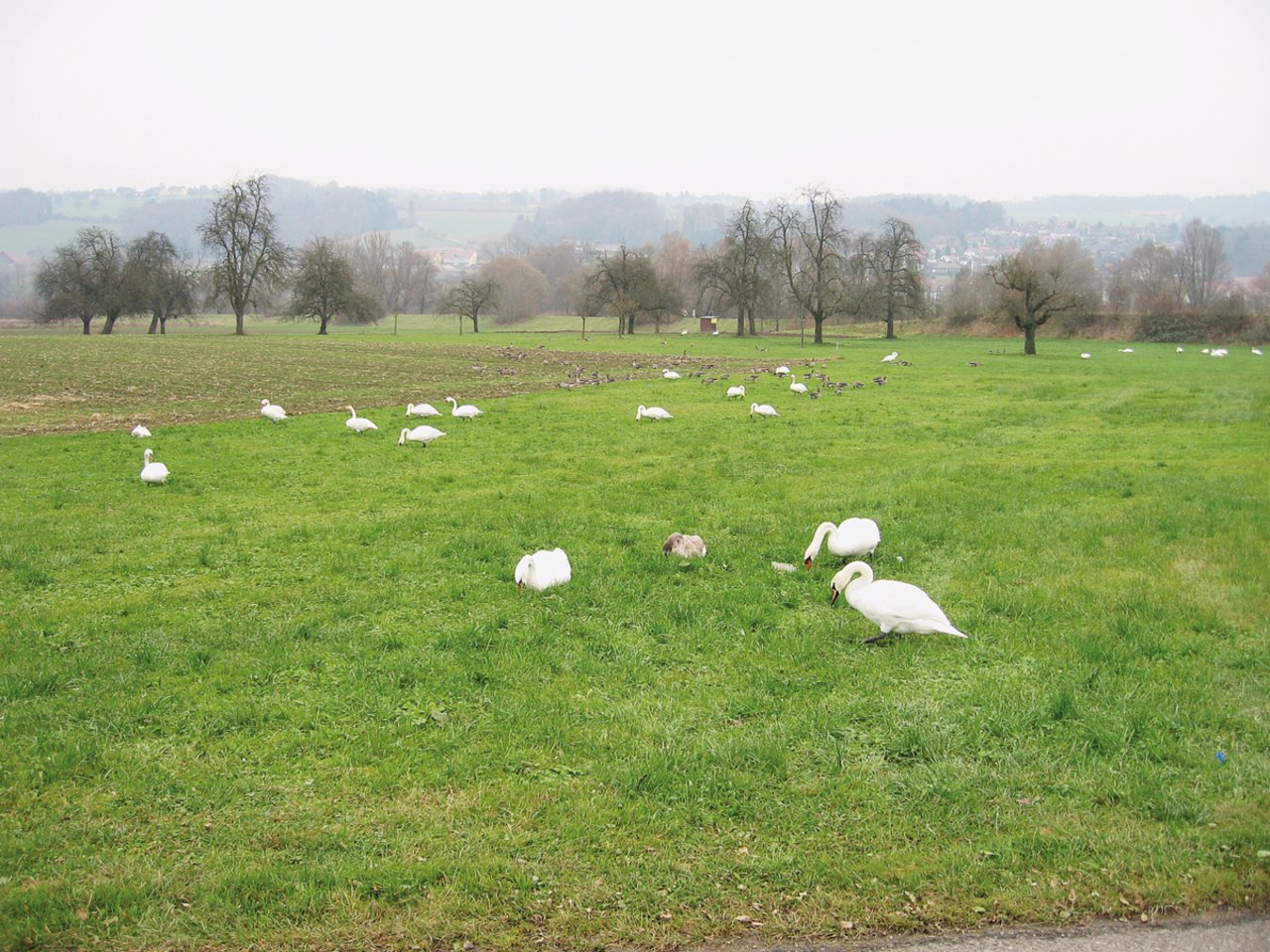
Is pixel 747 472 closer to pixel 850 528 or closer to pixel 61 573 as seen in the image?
pixel 850 528

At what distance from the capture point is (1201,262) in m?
101

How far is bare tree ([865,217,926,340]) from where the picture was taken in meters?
68.4

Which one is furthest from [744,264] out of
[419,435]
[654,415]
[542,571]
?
[542,571]

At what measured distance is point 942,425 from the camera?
21.4 meters

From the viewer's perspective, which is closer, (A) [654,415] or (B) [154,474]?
(B) [154,474]

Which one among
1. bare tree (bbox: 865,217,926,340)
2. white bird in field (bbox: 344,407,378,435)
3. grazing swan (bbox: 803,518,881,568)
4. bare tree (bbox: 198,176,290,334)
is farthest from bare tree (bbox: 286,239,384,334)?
grazing swan (bbox: 803,518,881,568)

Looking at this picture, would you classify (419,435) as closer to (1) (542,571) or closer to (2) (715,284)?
(1) (542,571)

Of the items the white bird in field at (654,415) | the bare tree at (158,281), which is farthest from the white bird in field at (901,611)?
the bare tree at (158,281)

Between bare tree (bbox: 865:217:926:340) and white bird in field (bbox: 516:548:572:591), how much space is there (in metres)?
64.6

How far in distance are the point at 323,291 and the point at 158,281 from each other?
606 inches

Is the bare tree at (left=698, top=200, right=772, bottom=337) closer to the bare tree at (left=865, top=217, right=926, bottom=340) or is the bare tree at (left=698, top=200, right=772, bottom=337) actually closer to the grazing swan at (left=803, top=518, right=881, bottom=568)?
the bare tree at (left=865, top=217, right=926, bottom=340)

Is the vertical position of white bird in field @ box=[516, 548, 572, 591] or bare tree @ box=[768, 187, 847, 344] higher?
bare tree @ box=[768, 187, 847, 344]

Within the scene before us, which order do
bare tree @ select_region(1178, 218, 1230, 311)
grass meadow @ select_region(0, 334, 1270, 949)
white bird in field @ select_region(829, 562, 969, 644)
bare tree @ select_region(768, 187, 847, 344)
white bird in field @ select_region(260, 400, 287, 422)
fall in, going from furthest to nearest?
bare tree @ select_region(1178, 218, 1230, 311) < bare tree @ select_region(768, 187, 847, 344) < white bird in field @ select_region(260, 400, 287, 422) < white bird in field @ select_region(829, 562, 969, 644) < grass meadow @ select_region(0, 334, 1270, 949)

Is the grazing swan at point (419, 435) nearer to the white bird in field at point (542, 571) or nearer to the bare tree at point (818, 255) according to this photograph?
the white bird in field at point (542, 571)
